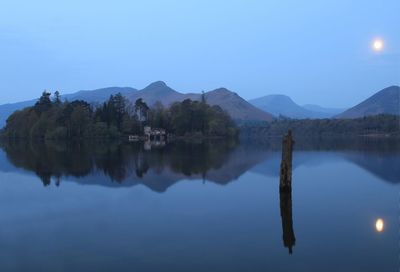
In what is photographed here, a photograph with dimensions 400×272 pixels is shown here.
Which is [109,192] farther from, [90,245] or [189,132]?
[189,132]

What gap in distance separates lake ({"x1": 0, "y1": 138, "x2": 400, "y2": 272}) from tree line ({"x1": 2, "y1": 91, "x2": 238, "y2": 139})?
95519mm

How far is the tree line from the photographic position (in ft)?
415

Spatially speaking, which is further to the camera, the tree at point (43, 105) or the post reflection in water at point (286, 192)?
the tree at point (43, 105)

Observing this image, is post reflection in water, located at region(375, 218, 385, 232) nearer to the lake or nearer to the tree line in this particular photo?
the lake

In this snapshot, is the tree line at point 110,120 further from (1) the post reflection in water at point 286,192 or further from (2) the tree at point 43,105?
(1) the post reflection in water at point 286,192

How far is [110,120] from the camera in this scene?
133m

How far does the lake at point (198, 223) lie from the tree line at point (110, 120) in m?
95.5

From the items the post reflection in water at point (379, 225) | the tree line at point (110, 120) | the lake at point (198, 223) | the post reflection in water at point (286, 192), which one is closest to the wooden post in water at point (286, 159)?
the post reflection in water at point (286, 192)

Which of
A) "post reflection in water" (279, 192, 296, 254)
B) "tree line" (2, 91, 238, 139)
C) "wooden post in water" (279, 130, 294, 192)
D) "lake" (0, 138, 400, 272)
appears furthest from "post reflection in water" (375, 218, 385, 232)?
"tree line" (2, 91, 238, 139)

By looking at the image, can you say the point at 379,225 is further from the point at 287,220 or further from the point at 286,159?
the point at 286,159

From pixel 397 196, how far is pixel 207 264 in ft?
49.9

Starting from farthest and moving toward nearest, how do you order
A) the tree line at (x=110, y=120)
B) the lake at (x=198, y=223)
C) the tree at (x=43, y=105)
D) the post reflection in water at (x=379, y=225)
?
the tree at (x=43, y=105) < the tree line at (x=110, y=120) < the post reflection in water at (x=379, y=225) < the lake at (x=198, y=223)

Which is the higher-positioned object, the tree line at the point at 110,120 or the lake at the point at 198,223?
the tree line at the point at 110,120

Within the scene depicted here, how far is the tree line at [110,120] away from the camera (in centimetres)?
12662
